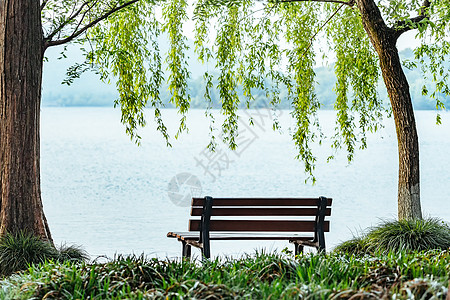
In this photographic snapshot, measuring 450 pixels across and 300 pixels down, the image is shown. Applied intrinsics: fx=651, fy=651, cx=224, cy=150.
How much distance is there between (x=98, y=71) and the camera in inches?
303

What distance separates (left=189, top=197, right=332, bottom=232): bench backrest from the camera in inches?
230

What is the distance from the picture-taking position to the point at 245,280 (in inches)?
132

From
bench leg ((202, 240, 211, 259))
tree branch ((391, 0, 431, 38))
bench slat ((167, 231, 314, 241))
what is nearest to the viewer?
bench leg ((202, 240, 211, 259))

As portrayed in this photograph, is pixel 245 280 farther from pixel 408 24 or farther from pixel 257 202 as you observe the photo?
pixel 408 24

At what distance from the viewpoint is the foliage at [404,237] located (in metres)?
5.97

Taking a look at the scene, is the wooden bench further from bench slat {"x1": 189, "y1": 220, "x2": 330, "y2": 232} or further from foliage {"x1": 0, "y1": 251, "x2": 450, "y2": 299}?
foliage {"x1": 0, "y1": 251, "x2": 450, "y2": 299}

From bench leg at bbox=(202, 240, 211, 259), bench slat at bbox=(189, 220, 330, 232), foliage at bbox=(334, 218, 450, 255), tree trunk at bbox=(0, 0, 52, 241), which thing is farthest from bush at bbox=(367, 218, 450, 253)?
tree trunk at bbox=(0, 0, 52, 241)

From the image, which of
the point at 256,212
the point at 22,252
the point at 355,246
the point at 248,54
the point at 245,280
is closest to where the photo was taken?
the point at 245,280

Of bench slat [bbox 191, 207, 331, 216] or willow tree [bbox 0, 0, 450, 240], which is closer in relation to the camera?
bench slat [bbox 191, 207, 331, 216]

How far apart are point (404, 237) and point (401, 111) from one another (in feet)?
4.98

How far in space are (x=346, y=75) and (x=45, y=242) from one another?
505 cm

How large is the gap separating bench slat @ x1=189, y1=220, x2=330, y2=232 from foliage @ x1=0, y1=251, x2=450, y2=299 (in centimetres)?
187

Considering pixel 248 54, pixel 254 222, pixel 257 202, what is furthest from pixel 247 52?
pixel 254 222

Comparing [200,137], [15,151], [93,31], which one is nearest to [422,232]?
[15,151]
